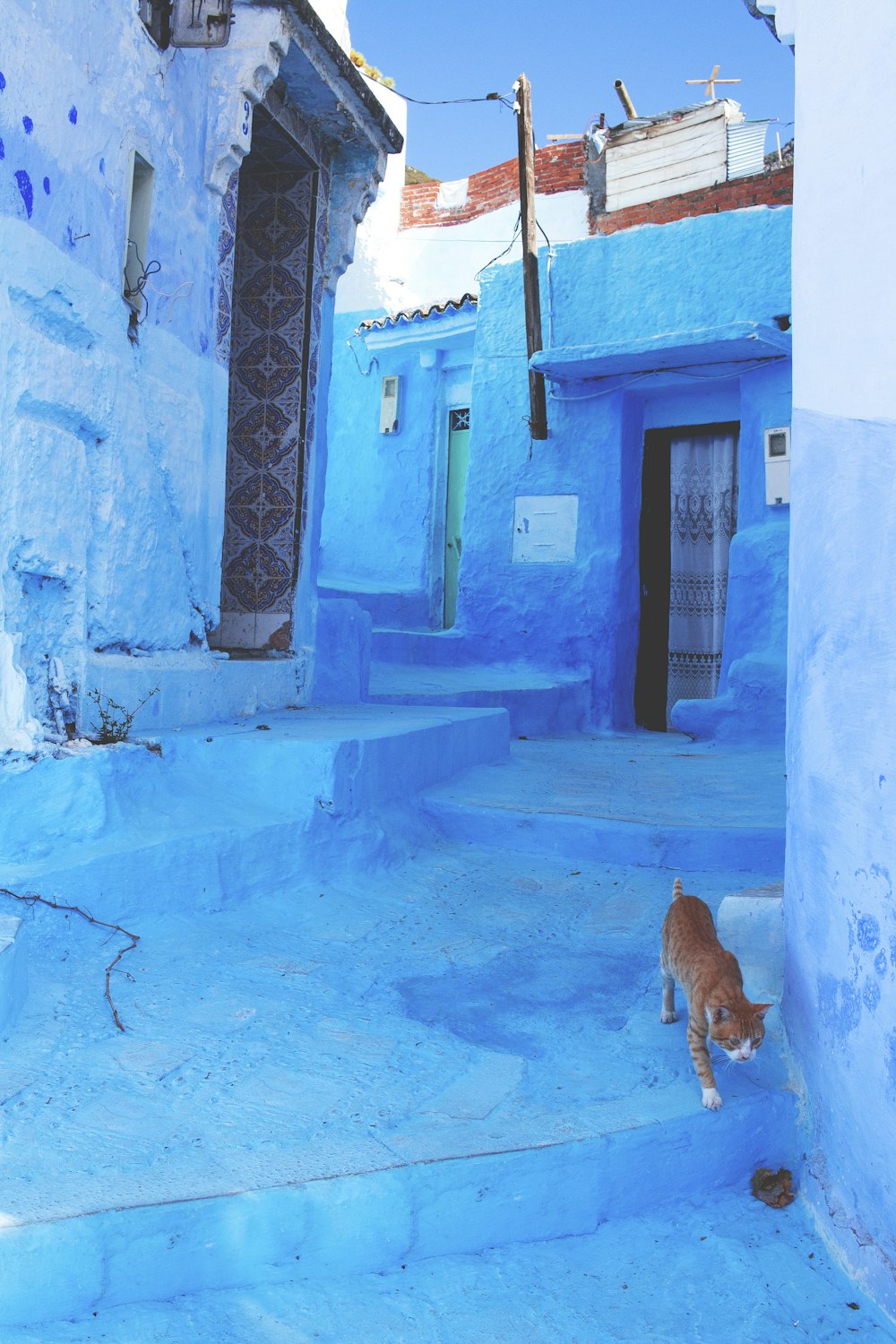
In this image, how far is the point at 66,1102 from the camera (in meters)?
2.44

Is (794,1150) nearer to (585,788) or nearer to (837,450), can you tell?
(837,450)

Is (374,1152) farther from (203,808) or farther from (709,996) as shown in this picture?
(203,808)

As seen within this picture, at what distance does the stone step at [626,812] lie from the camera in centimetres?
483

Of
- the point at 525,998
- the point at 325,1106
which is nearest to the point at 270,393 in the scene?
the point at 525,998

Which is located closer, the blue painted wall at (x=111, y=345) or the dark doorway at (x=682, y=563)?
the blue painted wall at (x=111, y=345)

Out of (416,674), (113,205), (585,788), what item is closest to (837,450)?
(113,205)

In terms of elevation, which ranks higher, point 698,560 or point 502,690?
point 698,560

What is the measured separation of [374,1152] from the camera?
7.64ft

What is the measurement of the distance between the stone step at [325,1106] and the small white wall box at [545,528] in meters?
7.17

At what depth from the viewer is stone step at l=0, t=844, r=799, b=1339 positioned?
210 cm


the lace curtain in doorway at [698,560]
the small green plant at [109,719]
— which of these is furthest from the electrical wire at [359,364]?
the small green plant at [109,719]

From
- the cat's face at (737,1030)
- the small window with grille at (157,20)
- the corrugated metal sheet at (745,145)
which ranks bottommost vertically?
the cat's face at (737,1030)

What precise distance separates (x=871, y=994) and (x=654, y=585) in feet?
28.9

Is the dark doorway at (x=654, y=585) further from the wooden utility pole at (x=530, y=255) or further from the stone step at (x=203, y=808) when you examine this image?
the stone step at (x=203, y=808)
